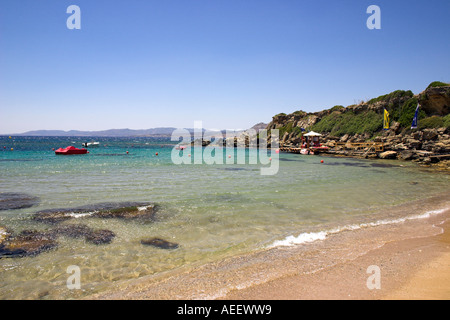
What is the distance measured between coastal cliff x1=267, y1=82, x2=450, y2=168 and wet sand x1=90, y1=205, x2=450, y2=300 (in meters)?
27.8

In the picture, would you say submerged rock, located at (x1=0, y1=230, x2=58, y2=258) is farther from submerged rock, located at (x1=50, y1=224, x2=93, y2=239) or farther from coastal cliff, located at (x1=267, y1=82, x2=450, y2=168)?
coastal cliff, located at (x1=267, y1=82, x2=450, y2=168)

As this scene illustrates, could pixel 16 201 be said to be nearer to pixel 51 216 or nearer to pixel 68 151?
pixel 51 216

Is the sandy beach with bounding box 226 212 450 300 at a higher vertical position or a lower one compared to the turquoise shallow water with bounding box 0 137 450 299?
higher

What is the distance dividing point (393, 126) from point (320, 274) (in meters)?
56.4

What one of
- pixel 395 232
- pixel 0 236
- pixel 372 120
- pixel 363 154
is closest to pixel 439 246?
pixel 395 232

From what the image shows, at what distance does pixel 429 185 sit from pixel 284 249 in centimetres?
1500

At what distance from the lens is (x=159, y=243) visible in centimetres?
693

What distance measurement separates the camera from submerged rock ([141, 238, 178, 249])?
6.75m

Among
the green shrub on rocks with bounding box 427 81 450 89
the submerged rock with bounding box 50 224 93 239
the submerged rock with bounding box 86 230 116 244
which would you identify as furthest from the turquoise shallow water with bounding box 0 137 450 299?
the green shrub on rocks with bounding box 427 81 450 89

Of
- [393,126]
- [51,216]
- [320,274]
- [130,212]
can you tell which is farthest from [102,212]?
[393,126]

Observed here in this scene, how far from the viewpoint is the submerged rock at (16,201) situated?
10.4 metres

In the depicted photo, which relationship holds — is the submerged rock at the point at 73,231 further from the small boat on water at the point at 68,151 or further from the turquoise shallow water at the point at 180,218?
the small boat on water at the point at 68,151
